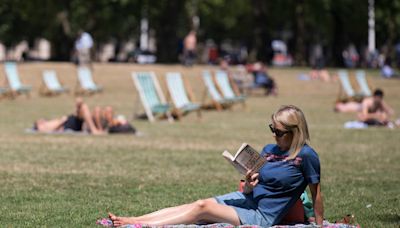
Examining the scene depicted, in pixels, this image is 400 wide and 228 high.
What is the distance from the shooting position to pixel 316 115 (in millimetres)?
24609

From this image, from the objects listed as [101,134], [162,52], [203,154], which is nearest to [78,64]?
[162,52]

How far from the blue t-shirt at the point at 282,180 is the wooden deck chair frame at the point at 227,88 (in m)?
19.0

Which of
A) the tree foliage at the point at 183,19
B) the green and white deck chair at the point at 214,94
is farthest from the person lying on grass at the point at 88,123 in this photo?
the tree foliage at the point at 183,19

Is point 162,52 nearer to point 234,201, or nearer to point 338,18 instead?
point 338,18

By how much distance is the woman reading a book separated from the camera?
7.09 m

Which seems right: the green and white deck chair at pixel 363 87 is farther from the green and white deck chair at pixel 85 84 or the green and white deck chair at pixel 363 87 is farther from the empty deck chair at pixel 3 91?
the empty deck chair at pixel 3 91

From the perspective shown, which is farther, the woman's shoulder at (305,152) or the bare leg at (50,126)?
the bare leg at (50,126)

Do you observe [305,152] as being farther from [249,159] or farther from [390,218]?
[390,218]

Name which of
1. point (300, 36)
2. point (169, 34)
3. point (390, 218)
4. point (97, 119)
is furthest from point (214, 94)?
point (300, 36)

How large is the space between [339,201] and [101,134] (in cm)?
812

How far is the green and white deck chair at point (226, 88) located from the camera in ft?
86.6

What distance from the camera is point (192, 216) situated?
718cm

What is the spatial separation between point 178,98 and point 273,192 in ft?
51.3

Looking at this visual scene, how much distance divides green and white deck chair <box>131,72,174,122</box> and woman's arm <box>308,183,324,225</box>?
46.0ft
